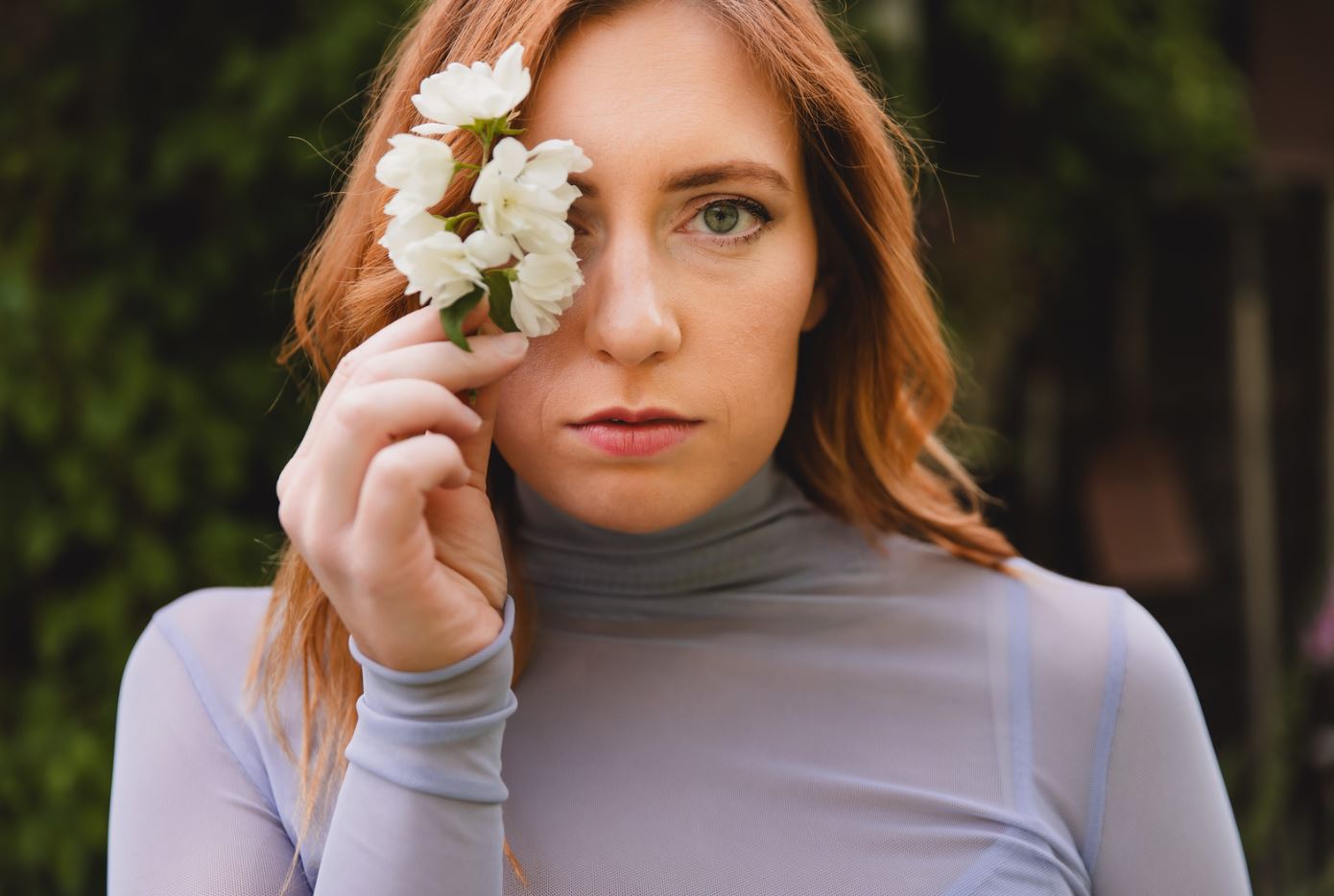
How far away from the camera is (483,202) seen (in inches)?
41.9

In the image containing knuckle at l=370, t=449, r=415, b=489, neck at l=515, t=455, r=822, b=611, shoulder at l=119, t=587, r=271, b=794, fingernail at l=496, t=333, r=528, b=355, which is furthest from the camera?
neck at l=515, t=455, r=822, b=611

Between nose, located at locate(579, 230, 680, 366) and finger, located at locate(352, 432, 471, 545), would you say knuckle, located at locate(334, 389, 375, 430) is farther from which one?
nose, located at locate(579, 230, 680, 366)

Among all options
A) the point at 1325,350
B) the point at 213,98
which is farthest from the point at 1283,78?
the point at 213,98

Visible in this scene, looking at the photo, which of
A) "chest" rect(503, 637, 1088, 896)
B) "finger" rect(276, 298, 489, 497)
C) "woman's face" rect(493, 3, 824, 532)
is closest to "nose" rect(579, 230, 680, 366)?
"woman's face" rect(493, 3, 824, 532)

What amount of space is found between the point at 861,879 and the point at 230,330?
5.94 feet

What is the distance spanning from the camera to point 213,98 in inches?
97.0

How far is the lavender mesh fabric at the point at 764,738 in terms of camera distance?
1.24 m

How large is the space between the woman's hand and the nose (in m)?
0.09

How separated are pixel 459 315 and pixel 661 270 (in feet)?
0.72

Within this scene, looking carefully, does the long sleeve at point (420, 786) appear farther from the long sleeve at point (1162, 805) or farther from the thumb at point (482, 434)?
the long sleeve at point (1162, 805)

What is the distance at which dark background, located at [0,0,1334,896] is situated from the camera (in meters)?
2.34

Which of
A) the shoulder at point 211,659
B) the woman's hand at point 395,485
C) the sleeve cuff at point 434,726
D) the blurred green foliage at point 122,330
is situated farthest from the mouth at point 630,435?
the blurred green foliage at point 122,330

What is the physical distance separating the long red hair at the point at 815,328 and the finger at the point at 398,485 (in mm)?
267

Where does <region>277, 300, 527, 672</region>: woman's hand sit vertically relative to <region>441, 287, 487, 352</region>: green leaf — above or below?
below
